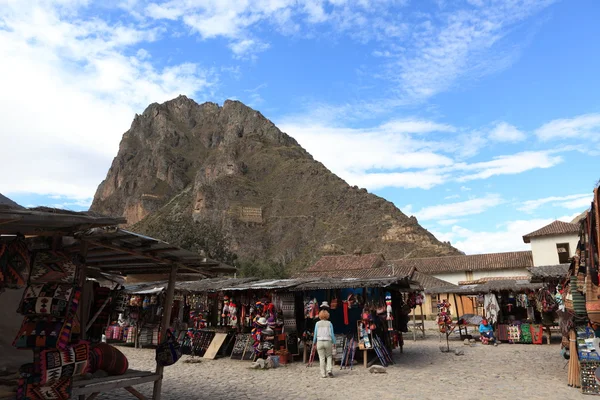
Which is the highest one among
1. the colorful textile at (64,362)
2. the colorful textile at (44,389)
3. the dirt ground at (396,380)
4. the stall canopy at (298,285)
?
the stall canopy at (298,285)

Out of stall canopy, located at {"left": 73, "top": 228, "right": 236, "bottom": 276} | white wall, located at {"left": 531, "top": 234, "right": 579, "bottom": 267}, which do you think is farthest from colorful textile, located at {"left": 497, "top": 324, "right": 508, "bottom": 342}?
white wall, located at {"left": 531, "top": 234, "right": 579, "bottom": 267}

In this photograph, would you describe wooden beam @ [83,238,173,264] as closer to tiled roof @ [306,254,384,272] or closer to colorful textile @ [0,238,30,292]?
colorful textile @ [0,238,30,292]

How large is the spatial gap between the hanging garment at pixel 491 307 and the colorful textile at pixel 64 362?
48.6 ft

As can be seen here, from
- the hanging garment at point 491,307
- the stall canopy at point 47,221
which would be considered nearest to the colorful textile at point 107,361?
the stall canopy at point 47,221

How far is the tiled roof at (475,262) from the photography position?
1484 inches

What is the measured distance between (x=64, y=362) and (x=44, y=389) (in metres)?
0.31

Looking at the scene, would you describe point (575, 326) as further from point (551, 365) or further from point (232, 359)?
point (232, 359)

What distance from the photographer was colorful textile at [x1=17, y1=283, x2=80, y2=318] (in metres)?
4.74

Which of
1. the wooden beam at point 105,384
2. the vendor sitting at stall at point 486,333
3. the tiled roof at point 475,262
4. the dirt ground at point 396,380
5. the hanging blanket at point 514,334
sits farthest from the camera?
the tiled roof at point 475,262

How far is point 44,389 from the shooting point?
15.3ft

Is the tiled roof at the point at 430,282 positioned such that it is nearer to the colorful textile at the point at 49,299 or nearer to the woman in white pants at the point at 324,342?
the woman in white pants at the point at 324,342

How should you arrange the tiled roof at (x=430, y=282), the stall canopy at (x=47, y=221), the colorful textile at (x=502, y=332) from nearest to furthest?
1. the stall canopy at (x=47, y=221)
2. the colorful textile at (x=502, y=332)
3. the tiled roof at (x=430, y=282)

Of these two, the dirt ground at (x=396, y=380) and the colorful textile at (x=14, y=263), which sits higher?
the colorful textile at (x=14, y=263)

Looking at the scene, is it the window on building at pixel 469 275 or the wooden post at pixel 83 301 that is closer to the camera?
the wooden post at pixel 83 301
